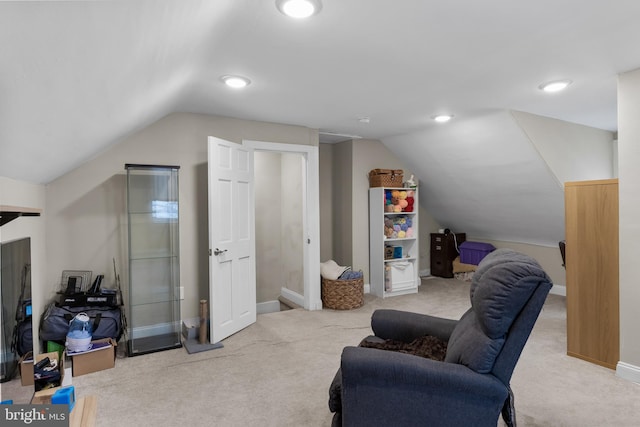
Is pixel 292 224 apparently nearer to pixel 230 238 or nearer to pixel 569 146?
pixel 230 238

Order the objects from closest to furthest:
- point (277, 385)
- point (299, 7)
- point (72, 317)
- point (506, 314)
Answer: point (506, 314), point (299, 7), point (277, 385), point (72, 317)

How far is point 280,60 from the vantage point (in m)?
2.54

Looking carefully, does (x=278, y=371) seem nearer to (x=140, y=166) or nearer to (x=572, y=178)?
(x=140, y=166)

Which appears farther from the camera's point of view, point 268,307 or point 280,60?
point 268,307

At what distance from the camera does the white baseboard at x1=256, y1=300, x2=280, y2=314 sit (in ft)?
17.3

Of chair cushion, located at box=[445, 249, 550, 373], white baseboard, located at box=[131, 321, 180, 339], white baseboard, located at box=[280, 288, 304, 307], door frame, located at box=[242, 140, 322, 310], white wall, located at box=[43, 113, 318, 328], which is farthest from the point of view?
white baseboard, located at box=[280, 288, 304, 307]

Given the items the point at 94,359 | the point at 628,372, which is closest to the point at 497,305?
the point at 628,372

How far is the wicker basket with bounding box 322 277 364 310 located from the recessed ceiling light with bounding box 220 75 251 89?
267 cm

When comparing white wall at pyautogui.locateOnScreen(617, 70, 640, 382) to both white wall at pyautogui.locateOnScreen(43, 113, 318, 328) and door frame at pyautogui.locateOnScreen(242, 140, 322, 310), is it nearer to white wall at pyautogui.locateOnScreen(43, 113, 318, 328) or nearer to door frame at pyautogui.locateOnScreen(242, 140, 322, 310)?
door frame at pyautogui.locateOnScreen(242, 140, 322, 310)

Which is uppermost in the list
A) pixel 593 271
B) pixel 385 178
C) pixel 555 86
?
pixel 555 86

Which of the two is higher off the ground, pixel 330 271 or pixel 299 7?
pixel 299 7

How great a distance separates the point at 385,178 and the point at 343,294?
1.79m

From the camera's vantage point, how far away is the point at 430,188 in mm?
6027

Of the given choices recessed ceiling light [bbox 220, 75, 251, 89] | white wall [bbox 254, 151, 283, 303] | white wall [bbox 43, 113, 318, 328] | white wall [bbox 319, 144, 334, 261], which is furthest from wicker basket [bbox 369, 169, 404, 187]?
recessed ceiling light [bbox 220, 75, 251, 89]
